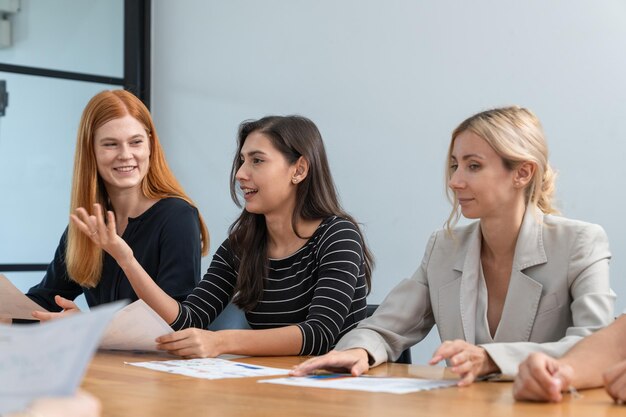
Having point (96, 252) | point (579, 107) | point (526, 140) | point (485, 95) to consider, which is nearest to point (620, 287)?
point (579, 107)

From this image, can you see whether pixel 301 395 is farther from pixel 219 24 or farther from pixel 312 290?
pixel 219 24

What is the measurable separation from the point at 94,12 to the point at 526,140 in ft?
11.4

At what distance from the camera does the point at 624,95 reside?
3.41 meters

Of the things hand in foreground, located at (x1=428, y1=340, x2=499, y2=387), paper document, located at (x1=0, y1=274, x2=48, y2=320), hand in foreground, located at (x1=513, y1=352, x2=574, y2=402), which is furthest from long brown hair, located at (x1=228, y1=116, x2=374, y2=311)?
hand in foreground, located at (x1=513, y1=352, x2=574, y2=402)

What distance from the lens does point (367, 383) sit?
1.71 meters

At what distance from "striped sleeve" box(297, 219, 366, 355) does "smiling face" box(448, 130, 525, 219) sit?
1.40ft

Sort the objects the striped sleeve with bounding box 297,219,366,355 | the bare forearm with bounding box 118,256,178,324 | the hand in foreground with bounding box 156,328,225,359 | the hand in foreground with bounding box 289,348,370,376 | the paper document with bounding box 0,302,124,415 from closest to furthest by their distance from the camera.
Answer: the paper document with bounding box 0,302,124,415, the hand in foreground with bounding box 289,348,370,376, the hand in foreground with bounding box 156,328,225,359, the striped sleeve with bounding box 297,219,366,355, the bare forearm with bounding box 118,256,178,324

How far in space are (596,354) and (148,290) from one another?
1286mm

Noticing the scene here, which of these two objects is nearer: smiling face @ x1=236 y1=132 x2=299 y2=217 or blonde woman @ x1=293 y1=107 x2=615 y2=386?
blonde woman @ x1=293 y1=107 x2=615 y2=386

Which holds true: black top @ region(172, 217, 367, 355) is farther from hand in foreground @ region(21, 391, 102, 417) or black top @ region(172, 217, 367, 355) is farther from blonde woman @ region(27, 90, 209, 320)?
hand in foreground @ region(21, 391, 102, 417)

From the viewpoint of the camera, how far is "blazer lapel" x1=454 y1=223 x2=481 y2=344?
2.18 meters

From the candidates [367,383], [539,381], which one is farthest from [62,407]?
[367,383]

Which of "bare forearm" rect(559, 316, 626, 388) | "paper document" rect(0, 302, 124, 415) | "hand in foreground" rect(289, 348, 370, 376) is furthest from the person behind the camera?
"hand in foreground" rect(289, 348, 370, 376)

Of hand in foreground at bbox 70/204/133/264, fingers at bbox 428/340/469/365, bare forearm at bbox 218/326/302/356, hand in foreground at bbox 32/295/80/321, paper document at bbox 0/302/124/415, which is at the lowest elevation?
bare forearm at bbox 218/326/302/356
